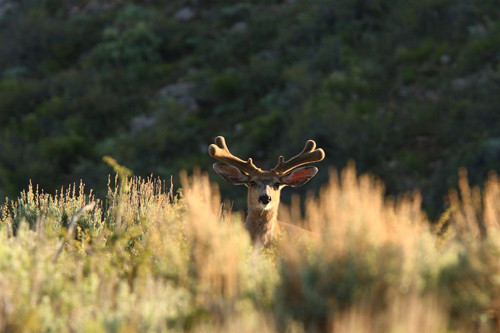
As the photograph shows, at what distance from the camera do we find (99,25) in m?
38.7

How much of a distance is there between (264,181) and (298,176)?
1.83 feet

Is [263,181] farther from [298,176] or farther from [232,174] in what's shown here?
[298,176]

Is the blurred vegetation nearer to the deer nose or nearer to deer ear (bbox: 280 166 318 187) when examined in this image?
deer ear (bbox: 280 166 318 187)

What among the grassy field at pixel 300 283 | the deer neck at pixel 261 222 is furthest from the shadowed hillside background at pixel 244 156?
the deer neck at pixel 261 222

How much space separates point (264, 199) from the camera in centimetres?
1015

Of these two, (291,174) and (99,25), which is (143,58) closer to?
(99,25)

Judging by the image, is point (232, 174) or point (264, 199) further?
point (232, 174)

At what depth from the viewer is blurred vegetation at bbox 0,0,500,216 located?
25.7 metres

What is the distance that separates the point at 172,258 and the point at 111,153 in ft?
74.5

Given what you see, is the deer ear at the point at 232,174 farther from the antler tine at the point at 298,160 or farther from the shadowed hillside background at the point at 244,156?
the shadowed hillside background at the point at 244,156

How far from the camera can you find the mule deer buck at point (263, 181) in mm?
10148

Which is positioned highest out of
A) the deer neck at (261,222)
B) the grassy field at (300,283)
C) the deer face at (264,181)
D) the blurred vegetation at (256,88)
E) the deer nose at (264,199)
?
the blurred vegetation at (256,88)

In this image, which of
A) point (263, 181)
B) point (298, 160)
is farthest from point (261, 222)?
point (298, 160)

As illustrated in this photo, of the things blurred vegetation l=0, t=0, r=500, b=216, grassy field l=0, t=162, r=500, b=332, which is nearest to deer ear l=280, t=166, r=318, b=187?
grassy field l=0, t=162, r=500, b=332
